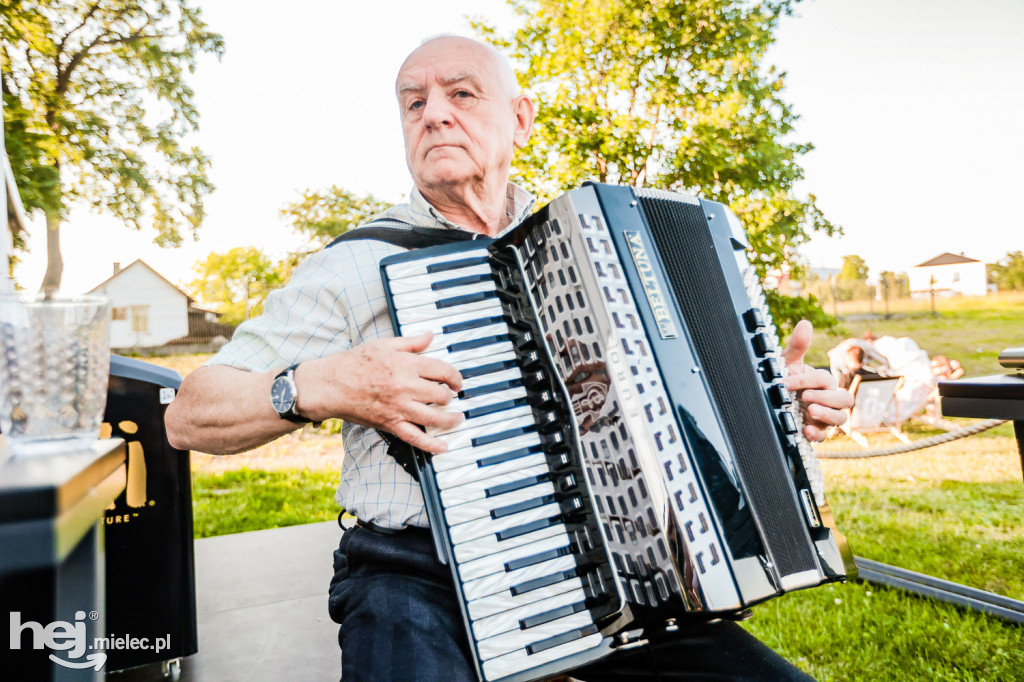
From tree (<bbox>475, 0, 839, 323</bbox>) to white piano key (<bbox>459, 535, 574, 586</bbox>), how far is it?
5245 millimetres

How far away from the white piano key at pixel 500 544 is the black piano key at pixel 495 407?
0.60 ft

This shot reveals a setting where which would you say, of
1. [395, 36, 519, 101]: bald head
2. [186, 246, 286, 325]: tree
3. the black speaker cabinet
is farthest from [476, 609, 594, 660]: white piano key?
[186, 246, 286, 325]: tree

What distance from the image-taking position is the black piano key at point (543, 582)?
0.90m

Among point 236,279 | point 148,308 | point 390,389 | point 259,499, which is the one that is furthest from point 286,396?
point 236,279

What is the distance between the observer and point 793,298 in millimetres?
6246

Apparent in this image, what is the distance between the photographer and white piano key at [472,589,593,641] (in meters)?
0.87

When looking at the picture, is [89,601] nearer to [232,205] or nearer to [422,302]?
[422,302]

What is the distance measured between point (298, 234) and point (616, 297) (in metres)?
7.14

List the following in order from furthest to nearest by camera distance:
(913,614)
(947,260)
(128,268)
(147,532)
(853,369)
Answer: (947,260) < (853,369) < (128,268) < (913,614) < (147,532)

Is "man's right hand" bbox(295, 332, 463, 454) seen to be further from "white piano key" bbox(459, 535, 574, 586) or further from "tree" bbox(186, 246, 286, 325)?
"tree" bbox(186, 246, 286, 325)

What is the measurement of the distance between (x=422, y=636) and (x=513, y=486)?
29 cm

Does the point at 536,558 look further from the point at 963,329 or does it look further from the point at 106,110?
the point at 963,329

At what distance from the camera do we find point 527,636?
88 centimetres

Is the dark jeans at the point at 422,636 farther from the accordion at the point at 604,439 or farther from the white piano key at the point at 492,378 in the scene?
the white piano key at the point at 492,378
